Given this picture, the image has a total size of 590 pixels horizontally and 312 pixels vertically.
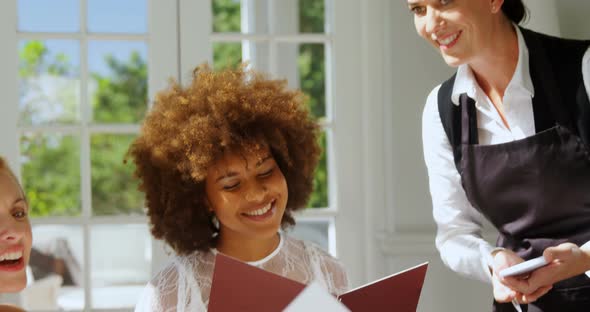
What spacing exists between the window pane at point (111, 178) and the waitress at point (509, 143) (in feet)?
45.7

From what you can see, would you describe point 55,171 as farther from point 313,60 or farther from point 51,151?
point 313,60

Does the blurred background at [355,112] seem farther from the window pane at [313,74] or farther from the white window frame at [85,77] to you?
the window pane at [313,74]

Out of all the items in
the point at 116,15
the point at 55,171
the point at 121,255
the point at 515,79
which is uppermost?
the point at 116,15

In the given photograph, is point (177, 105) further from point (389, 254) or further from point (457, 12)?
point (389, 254)

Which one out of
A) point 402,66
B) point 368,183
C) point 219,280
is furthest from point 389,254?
point 219,280

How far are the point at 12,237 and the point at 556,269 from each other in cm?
116

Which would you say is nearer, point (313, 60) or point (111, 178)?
point (313, 60)

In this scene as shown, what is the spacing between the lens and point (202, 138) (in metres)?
Answer: 2.01

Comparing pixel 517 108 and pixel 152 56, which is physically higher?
pixel 152 56

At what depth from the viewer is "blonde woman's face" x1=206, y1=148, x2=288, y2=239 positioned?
2.01m

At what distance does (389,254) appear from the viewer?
3113 mm

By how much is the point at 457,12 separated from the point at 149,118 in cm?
80

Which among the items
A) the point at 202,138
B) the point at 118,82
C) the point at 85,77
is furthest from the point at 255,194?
the point at 118,82

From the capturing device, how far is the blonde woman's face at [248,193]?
2.01 metres
